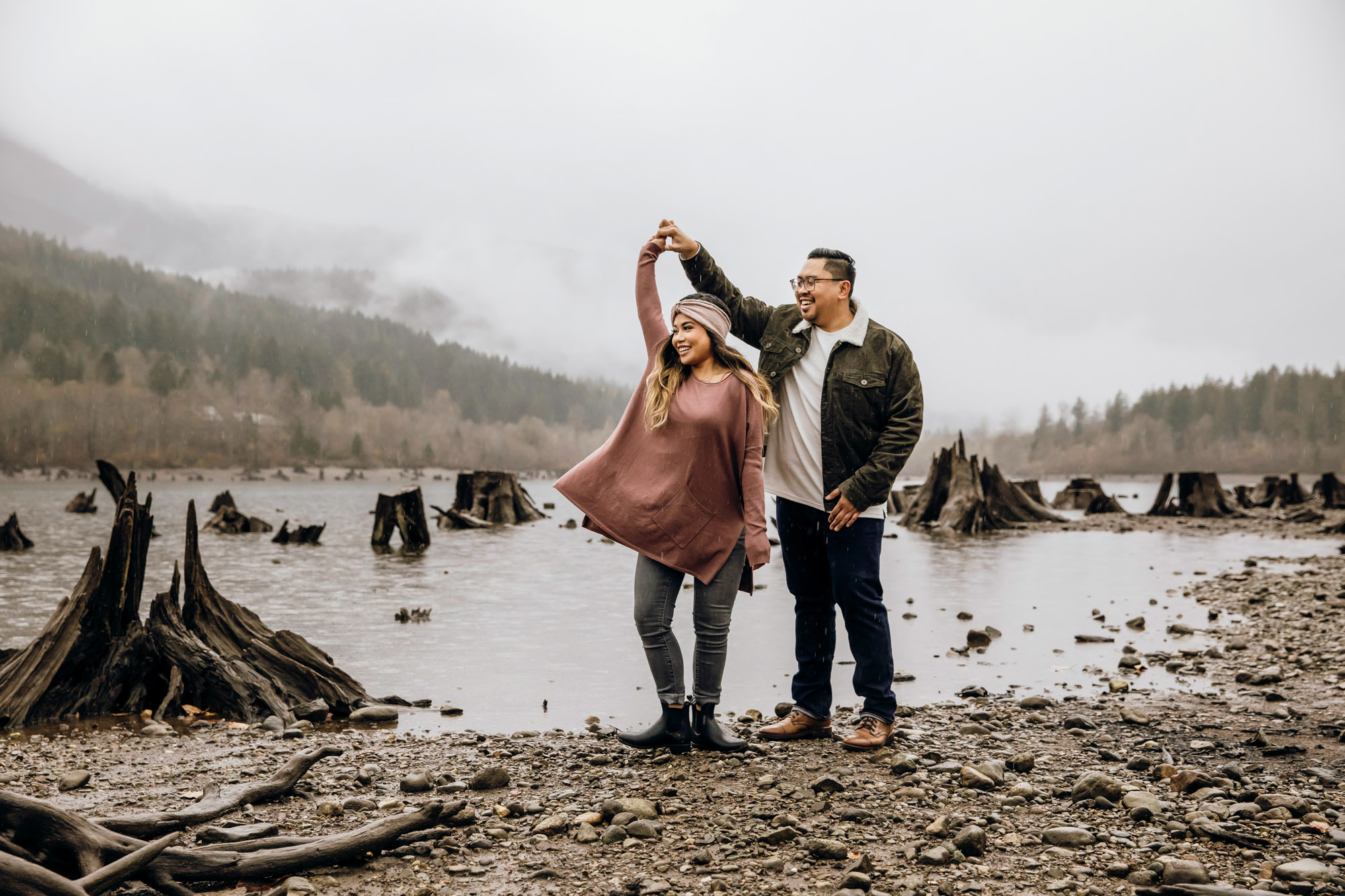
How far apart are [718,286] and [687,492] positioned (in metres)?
1.32

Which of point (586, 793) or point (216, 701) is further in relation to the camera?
point (216, 701)

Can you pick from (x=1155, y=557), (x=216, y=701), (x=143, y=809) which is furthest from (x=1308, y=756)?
(x=1155, y=557)

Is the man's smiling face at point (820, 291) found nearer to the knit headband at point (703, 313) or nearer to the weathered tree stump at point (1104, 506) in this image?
the knit headband at point (703, 313)

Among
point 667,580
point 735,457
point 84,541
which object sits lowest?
point 84,541

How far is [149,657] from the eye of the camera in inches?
264

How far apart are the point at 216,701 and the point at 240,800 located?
2867 mm

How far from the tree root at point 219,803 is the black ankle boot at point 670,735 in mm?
1691

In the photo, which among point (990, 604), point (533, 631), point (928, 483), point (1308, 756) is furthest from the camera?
Answer: point (928, 483)

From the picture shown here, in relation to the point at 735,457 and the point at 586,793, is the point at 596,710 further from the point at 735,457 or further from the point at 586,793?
the point at 735,457

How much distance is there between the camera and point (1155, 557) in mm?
18594

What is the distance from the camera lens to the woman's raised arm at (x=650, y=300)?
521 cm

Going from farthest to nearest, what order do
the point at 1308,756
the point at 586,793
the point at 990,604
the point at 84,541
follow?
the point at 84,541 → the point at 990,604 → the point at 1308,756 → the point at 586,793

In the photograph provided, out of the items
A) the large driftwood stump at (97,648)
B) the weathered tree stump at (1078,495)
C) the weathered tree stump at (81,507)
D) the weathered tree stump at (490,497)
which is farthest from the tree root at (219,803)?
the weathered tree stump at (81,507)

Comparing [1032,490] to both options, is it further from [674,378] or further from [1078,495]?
[674,378]
